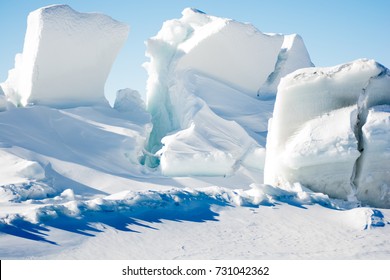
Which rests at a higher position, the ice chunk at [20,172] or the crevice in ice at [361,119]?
the crevice in ice at [361,119]

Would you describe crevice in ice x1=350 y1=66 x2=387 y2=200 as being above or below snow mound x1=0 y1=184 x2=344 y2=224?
above

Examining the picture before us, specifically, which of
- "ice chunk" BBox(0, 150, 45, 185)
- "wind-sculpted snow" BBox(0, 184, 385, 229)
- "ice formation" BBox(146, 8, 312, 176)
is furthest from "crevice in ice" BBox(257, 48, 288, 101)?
"wind-sculpted snow" BBox(0, 184, 385, 229)

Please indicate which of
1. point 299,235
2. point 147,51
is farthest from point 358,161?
point 147,51

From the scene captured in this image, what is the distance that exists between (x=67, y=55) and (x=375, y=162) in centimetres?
802

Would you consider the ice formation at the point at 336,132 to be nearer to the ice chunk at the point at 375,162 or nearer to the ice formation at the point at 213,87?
the ice chunk at the point at 375,162

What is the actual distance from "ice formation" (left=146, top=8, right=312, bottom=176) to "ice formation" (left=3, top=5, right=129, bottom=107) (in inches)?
45.3

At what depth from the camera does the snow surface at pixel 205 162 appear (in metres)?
4.42

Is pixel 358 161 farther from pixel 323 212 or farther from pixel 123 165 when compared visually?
pixel 123 165

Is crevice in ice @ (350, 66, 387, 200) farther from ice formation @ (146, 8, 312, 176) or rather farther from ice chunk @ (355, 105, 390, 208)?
ice formation @ (146, 8, 312, 176)

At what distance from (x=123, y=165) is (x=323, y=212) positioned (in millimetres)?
4910

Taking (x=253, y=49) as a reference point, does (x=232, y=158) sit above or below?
below

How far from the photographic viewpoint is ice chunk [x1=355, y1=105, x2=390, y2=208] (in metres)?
6.16

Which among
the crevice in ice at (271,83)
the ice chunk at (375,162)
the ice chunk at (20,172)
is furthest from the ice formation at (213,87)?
the ice chunk at (375,162)
